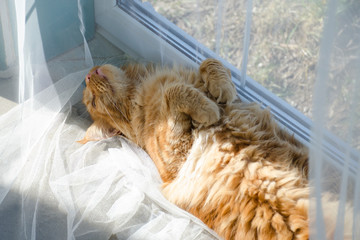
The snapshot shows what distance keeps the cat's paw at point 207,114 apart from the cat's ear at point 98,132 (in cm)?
43

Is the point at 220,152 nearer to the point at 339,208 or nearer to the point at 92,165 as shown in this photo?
the point at 92,165

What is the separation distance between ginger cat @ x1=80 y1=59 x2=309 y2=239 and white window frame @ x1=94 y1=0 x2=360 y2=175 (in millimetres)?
59

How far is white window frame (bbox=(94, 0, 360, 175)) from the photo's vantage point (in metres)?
1.54

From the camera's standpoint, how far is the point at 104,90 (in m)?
1.82

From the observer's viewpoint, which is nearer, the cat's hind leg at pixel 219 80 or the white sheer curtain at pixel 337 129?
the white sheer curtain at pixel 337 129

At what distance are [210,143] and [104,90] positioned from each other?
541mm

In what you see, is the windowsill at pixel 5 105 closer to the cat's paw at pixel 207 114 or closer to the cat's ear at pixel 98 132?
the cat's ear at pixel 98 132

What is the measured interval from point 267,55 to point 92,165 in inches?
32.2

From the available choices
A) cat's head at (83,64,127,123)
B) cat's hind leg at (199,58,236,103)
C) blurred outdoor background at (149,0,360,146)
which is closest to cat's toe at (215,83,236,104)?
cat's hind leg at (199,58,236,103)

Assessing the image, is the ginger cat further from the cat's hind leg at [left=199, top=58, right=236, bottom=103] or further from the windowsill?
the windowsill

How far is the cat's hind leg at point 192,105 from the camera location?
1.59m

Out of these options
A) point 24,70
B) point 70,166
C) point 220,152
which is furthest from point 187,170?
point 24,70

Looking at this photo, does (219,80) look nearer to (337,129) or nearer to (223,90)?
(223,90)

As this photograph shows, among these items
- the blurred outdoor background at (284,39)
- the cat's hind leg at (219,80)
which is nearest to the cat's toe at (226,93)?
the cat's hind leg at (219,80)
